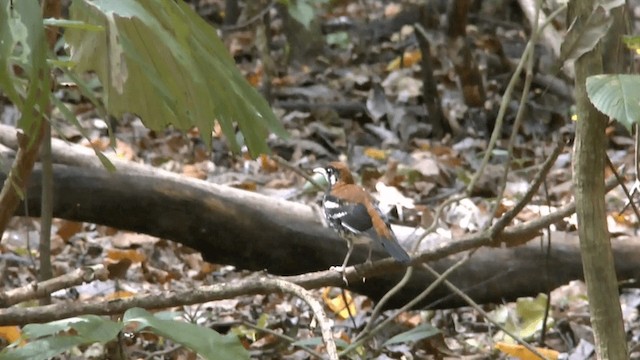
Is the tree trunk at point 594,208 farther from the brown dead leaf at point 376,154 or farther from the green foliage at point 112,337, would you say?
the brown dead leaf at point 376,154

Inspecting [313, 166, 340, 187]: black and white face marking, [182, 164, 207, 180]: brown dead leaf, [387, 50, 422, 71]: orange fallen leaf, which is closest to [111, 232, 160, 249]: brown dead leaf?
[182, 164, 207, 180]: brown dead leaf

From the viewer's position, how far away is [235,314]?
4.82m

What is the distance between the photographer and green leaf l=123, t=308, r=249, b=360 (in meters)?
1.94

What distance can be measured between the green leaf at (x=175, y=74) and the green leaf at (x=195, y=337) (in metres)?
0.46

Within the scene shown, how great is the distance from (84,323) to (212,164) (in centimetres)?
524

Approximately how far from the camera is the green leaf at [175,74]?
208 centimetres

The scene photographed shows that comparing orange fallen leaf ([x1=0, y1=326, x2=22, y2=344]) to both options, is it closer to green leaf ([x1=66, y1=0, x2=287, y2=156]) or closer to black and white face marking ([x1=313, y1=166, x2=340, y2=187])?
green leaf ([x1=66, y1=0, x2=287, y2=156])

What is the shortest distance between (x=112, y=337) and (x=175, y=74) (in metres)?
0.67

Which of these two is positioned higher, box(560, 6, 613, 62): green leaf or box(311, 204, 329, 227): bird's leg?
box(560, 6, 613, 62): green leaf

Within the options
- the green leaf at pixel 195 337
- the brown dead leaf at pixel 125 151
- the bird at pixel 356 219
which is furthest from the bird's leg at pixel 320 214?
the brown dead leaf at pixel 125 151

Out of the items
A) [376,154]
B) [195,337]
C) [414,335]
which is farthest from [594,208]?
[376,154]

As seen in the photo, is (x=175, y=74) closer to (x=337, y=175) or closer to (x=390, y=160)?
(x=337, y=175)

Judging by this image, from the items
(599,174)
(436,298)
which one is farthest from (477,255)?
(599,174)

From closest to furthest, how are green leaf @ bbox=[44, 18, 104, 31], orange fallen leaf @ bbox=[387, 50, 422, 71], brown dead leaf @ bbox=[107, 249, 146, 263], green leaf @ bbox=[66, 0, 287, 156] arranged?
1. green leaf @ bbox=[44, 18, 104, 31]
2. green leaf @ bbox=[66, 0, 287, 156]
3. brown dead leaf @ bbox=[107, 249, 146, 263]
4. orange fallen leaf @ bbox=[387, 50, 422, 71]
